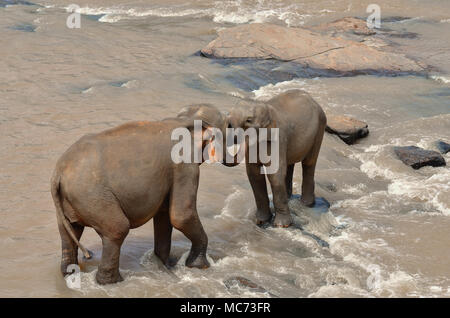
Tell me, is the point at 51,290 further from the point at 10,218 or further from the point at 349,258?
the point at 349,258

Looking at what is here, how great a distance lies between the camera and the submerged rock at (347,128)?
11.5 meters

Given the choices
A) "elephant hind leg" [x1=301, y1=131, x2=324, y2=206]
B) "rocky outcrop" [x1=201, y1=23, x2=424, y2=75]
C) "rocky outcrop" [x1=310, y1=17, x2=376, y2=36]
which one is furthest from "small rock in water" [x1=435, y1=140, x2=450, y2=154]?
"rocky outcrop" [x1=310, y1=17, x2=376, y2=36]

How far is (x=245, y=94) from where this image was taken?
1342 centimetres

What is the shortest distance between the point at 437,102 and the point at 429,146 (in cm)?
254

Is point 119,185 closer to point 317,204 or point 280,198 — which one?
point 280,198

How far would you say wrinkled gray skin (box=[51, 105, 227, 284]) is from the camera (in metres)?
5.51

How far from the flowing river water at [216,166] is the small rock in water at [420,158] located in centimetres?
11

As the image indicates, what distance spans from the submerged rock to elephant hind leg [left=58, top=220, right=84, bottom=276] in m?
6.52

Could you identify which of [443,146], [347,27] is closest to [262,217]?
[443,146]

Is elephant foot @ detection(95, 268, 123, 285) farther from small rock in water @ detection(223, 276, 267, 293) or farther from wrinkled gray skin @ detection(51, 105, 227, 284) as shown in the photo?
small rock in water @ detection(223, 276, 267, 293)

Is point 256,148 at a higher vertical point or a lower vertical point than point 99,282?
higher

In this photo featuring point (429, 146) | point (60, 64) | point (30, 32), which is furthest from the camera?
point (30, 32)

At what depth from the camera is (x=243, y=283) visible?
20.4ft

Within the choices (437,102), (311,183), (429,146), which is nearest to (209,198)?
(311,183)
